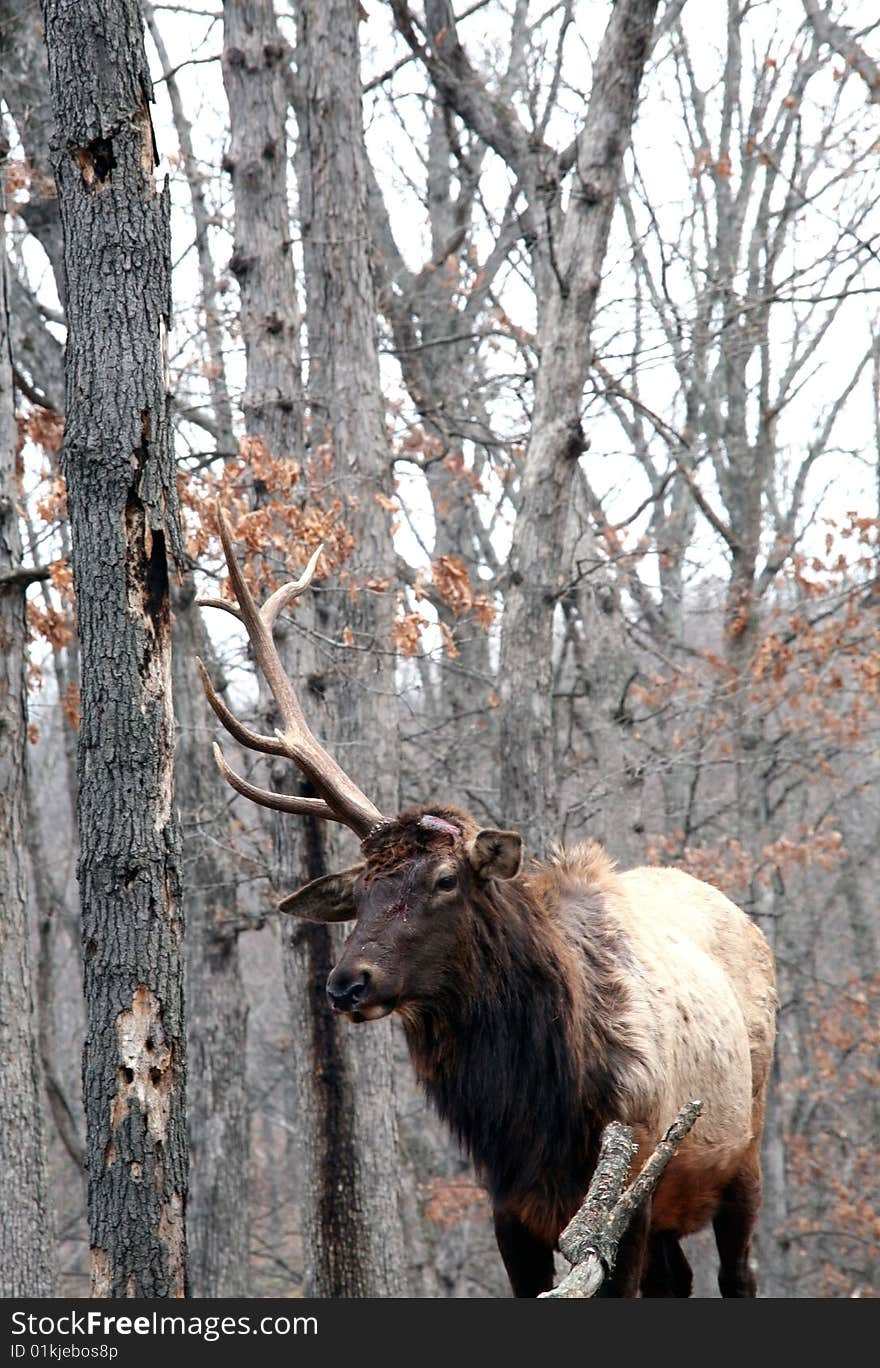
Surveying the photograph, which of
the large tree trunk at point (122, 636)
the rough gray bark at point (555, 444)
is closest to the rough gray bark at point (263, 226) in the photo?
the rough gray bark at point (555, 444)

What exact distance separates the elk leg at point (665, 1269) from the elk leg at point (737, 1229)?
0.19m

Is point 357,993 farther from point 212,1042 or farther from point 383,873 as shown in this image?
point 212,1042

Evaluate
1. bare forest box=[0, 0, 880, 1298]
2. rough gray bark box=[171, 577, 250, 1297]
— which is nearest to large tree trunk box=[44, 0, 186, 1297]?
bare forest box=[0, 0, 880, 1298]

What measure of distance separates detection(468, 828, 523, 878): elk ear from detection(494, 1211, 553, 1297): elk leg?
132 cm

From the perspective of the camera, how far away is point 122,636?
489 cm

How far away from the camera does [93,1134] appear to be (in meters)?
4.66

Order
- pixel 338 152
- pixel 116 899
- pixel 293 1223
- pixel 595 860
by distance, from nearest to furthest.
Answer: pixel 116 899, pixel 595 860, pixel 338 152, pixel 293 1223

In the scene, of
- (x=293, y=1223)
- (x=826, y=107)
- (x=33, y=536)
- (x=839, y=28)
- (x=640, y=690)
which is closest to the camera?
(x=839, y=28)

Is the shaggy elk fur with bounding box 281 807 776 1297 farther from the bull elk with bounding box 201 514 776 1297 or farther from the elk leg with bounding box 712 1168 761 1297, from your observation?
the elk leg with bounding box 712 1168 761 1297

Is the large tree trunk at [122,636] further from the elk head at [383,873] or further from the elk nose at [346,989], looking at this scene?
the elk nose at [346,989]

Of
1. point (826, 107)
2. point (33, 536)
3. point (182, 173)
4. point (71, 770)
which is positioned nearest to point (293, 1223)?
point (71, 770)

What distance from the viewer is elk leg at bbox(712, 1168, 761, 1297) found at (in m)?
6.61
